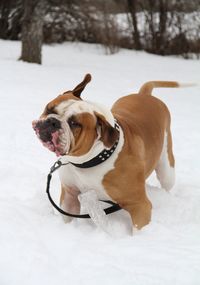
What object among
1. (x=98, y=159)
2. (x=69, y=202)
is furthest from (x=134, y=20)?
(x=98, y=159)

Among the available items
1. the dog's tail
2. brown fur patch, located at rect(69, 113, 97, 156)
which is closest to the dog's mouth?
brown fur patch, located at rect(69, 113, 97, 156)

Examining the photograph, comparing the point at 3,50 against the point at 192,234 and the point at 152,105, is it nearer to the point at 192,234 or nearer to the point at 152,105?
the point at 152,105

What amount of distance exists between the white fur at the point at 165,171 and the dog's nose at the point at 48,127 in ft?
5.02

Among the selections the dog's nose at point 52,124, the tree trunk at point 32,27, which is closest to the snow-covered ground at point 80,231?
the dog's nose at point 52,124

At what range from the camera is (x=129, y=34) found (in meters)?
13.9

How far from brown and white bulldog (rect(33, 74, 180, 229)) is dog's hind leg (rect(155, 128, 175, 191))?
18 cm

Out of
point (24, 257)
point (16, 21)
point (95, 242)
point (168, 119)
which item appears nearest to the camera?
point (24, 257)

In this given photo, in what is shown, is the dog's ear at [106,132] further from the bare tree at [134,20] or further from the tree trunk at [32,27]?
the bare tree at [134,20]

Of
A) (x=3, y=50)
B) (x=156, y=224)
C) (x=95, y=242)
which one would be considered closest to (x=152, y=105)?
(x=156, y=224)

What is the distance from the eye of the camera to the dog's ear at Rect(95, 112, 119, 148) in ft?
8.34

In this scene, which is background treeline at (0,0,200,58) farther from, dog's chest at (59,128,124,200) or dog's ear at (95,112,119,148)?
dog's ear at (95,112,119,148)

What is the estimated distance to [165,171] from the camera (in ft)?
12.3

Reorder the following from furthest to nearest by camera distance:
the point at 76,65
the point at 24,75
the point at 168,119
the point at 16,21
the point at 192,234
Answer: the point at 16,21, the point at 76,65, the point at 24,75, the point at 168,119, the point at 192,234

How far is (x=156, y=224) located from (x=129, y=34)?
1150 centimetres
